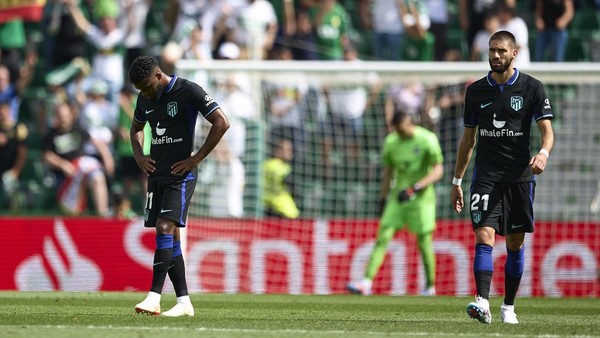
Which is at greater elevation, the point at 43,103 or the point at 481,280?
the point at 43,103

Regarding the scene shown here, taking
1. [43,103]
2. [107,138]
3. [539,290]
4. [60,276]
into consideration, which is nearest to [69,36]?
[43,103]

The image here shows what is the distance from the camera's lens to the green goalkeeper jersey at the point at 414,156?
15.4 m

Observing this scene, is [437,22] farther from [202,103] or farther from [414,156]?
[202,103]

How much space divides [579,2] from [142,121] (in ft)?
37.4

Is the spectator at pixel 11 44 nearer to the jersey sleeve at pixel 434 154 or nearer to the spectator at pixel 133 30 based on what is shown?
the spectator at pixel 133 30

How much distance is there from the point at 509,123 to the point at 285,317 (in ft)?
8.77

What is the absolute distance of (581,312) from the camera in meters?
12.1

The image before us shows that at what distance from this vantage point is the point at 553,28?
19.1m

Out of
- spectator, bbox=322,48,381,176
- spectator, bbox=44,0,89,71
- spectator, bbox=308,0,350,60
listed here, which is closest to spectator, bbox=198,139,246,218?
spectator, bbox=322,48,381,176

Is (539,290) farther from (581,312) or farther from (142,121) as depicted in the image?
(142,121)

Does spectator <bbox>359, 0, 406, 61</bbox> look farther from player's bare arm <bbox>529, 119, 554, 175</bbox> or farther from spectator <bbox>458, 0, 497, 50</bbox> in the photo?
player's bare arm <bbox>529, 119, 554, 175</bbox>

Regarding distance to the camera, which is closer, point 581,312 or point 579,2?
point 581,312

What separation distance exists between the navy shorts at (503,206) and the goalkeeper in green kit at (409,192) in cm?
509

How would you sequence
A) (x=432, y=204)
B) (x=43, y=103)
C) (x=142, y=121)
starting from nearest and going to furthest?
(x=142, y=121)
(x=432, y=204)
(x=43, y=103)
